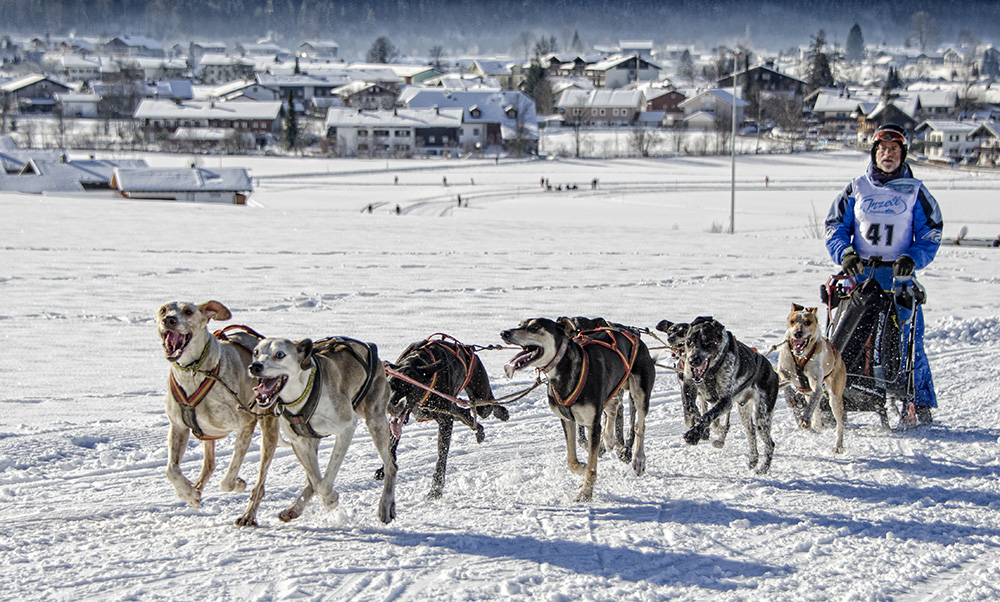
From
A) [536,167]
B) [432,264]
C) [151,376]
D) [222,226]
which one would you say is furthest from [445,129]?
[151,376]

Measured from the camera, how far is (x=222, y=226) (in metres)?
25.3

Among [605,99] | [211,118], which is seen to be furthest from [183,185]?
[605,99]

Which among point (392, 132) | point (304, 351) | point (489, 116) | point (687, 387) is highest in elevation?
point (489, 116)

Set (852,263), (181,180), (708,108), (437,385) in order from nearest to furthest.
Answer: (437,385) < (852,263) < (181,180) < (708,108)

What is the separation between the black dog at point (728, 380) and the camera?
19.5ft

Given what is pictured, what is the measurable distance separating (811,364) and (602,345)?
1.81 m

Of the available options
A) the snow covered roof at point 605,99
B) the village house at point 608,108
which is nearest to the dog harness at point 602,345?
the snow covered roof at point 605,99

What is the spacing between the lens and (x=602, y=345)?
5.86 m

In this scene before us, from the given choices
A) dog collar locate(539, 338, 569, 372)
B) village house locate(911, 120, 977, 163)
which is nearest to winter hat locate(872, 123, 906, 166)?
dog collar locate(539, 338, 569, 372)

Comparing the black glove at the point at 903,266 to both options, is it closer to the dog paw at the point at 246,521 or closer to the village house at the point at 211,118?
the dog paw at the point at 246,521

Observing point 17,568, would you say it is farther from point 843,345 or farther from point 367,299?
point 367,299

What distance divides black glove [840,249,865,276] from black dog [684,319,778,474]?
151cm

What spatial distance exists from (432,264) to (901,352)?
483 inches

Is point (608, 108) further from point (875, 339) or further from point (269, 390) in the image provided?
point (269, 390)
